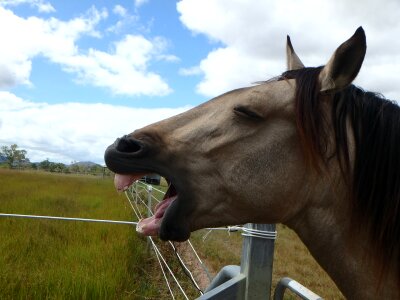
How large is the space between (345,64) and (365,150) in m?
0.35

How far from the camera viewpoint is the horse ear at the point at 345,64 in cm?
144

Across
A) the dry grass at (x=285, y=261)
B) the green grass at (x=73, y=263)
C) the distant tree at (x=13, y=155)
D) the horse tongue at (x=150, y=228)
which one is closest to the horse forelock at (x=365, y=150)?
the horse tongue at (x=150, y=228)

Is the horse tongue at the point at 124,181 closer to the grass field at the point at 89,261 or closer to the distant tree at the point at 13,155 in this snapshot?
the grass field at the point at 89,261

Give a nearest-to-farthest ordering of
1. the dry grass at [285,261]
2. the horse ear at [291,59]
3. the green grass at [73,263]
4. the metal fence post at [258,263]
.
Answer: the metal fence post at [258,263] < the horse ear at [291,59] < the green grass at [73,263] < the dry grass at [285,261]

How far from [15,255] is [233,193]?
3.88 meters

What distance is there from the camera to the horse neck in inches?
58.7

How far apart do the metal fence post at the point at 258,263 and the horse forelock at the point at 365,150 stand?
38 centimetres

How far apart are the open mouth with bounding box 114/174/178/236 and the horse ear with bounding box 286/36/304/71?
1.01m

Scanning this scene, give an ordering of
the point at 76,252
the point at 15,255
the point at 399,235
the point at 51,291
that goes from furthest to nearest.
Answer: the point at 76,252 → the point at 15,255 → the point at 51,291 → the point at 399,235

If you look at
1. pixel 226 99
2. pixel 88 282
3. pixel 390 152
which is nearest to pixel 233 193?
pixel 226 99

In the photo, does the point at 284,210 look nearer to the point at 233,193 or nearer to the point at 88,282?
the point at 233,193

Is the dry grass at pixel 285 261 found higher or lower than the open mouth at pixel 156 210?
lower

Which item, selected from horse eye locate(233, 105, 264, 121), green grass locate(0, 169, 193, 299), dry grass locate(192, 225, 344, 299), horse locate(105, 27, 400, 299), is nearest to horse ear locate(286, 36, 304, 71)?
horse locate(105, 27, 400, 299)

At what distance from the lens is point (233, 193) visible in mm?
1618
